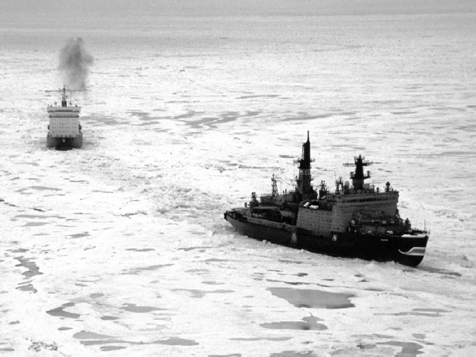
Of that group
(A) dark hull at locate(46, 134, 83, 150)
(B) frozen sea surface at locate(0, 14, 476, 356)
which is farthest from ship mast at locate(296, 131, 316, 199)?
(A) dark hull at locate(46, 134, 83, 150)

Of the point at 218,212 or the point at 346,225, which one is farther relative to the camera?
the point at 218,212

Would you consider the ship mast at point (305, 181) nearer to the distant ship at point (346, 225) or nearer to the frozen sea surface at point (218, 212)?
the distant ship at point (346, 225)

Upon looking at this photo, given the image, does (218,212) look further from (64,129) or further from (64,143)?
(64,129)

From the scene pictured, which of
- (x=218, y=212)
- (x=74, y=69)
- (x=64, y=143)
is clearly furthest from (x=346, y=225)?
(x=74, y=69)

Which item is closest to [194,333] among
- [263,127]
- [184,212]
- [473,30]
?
[184,212]

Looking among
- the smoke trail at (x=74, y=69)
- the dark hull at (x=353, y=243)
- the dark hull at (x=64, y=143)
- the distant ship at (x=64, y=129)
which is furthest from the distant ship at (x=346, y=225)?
the smoke trail at (x=74, y=69)

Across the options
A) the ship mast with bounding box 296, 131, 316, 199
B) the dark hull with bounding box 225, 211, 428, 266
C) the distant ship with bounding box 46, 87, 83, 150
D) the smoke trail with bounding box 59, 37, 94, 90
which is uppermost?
the smoke trail with bounding box 59, 37, 94, 90

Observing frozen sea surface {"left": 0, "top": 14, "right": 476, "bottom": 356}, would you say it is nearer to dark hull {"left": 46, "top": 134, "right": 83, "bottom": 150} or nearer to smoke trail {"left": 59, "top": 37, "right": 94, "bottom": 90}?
dark hull {"left": 46, "top": 134, "right": 83, "bottom": 150}
